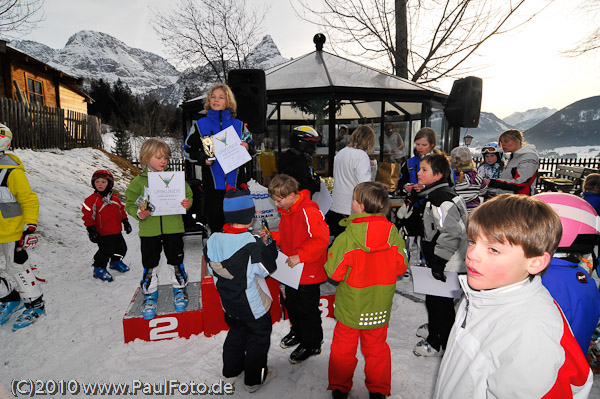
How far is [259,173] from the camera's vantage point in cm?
877

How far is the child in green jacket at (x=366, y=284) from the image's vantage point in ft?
7.65

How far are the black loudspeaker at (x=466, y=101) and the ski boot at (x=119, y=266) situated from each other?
7.30m

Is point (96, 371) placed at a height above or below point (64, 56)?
below

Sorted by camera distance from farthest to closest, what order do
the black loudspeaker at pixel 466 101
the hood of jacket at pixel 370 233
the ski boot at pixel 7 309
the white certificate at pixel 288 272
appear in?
the black loudspeaker at pixel 466 101 → the ski boot at pixel 7 309 → the white certificate at pixel 288 272 → the hood of jacket at pixel 370 233

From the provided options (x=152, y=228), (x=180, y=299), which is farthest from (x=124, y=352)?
(x=152, y=228)

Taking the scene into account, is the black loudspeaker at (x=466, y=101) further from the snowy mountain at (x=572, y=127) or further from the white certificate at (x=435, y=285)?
the snowy mountain at (x=572, y=127)

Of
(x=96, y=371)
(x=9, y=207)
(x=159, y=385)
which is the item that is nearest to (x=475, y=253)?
(x=159, y=385)

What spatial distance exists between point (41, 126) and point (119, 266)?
11.6m

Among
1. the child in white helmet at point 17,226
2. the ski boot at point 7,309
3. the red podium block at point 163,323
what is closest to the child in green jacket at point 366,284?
the red podium block at point 163,323

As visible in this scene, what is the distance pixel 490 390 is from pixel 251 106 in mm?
4315

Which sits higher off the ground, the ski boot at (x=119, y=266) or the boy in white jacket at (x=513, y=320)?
the boy in white jacket at (x=513, y=320)

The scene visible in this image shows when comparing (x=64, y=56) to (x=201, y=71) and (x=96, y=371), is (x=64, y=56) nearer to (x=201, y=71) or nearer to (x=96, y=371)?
(x=201, y=71)

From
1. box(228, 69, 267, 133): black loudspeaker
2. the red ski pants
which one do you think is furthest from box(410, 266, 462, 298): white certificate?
box(228, 69, 267, 133): black loudspeaker

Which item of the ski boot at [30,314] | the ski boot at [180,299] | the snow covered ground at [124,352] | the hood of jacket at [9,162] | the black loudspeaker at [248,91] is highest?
the black loudspeaker at [248,91]
